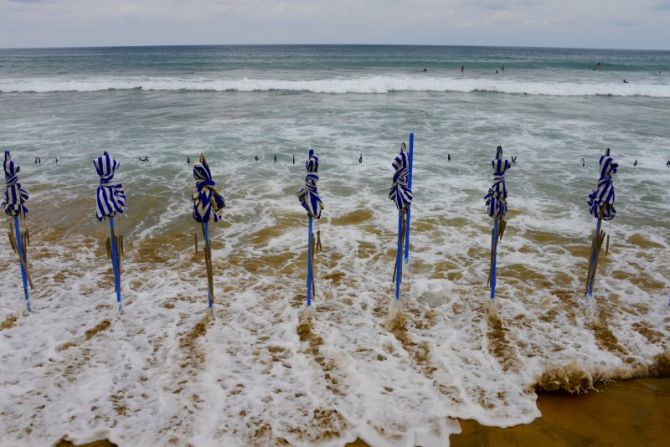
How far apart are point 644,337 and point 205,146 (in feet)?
50.1

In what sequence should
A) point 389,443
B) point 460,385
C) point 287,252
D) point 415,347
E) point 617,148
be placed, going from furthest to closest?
1. point 617,148
2. point 287,252
3. point 415,347
4. point 460,385
5. point 389,443

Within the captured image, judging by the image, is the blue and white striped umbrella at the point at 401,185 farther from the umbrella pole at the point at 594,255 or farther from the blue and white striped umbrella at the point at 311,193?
the umbrella pole at the point at 594,255

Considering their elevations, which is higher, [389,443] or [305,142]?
[305,142]

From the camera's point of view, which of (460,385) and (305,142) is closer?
(460,385)

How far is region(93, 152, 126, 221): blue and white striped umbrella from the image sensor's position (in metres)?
5.78

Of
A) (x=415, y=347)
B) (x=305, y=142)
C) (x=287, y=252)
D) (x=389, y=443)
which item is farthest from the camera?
(x=305, y=142)

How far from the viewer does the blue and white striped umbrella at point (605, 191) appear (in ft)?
20.0

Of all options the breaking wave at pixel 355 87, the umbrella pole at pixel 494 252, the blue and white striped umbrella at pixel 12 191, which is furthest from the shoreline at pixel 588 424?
the breaking wave at pixel 355 87

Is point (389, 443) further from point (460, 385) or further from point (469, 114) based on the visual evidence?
point (469, 114)

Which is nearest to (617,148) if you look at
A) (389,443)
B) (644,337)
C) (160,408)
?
(644,337)

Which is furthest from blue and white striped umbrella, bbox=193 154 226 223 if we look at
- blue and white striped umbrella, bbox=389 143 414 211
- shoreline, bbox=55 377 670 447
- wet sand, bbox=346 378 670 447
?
wet sand, bbox=346 378 670 447

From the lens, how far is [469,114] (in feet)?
83.1

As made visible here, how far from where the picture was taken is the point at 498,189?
A: 20.3 ft

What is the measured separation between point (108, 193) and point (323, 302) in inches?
141
